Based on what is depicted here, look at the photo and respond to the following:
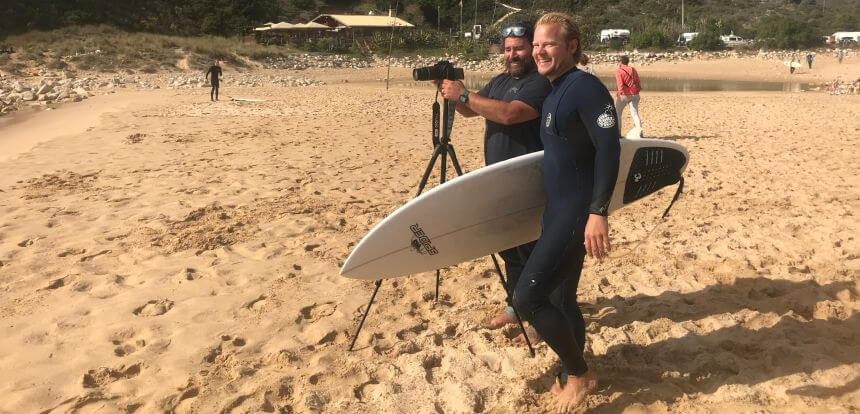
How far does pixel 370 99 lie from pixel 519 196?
16.9 m

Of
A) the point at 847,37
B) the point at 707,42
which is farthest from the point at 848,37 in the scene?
the point at 707,42

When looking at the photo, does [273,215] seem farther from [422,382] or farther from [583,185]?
[583,185]

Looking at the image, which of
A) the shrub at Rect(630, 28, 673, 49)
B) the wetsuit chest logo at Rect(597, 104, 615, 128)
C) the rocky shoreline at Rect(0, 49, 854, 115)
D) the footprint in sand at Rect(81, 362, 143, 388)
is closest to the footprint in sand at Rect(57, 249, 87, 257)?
the footprint in sand at Rect(81, 362, 143, 388)

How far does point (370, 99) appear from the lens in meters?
19.1

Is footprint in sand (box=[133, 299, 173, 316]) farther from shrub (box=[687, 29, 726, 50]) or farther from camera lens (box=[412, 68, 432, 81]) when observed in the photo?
shrub (box=[687, 29, 726, 50])

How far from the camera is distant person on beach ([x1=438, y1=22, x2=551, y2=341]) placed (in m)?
2.62

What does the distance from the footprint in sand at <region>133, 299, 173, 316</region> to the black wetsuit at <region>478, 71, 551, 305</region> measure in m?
2.29

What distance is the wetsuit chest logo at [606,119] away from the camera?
2117 mm

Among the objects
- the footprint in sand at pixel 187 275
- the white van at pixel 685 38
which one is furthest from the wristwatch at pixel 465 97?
the white van at pixel 685 38

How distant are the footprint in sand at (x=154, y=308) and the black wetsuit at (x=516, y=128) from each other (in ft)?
7.52

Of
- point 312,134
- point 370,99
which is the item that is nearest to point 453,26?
point 370,99

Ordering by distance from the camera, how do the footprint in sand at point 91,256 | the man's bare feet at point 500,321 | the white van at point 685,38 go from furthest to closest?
the white van at point 685,38 → the footprint in sand at point 91,256 → the man's bare feet at point 500,321

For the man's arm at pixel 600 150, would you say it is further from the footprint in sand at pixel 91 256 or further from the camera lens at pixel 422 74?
the footprint in sand at pixel 91 256

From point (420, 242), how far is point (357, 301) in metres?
1.32
